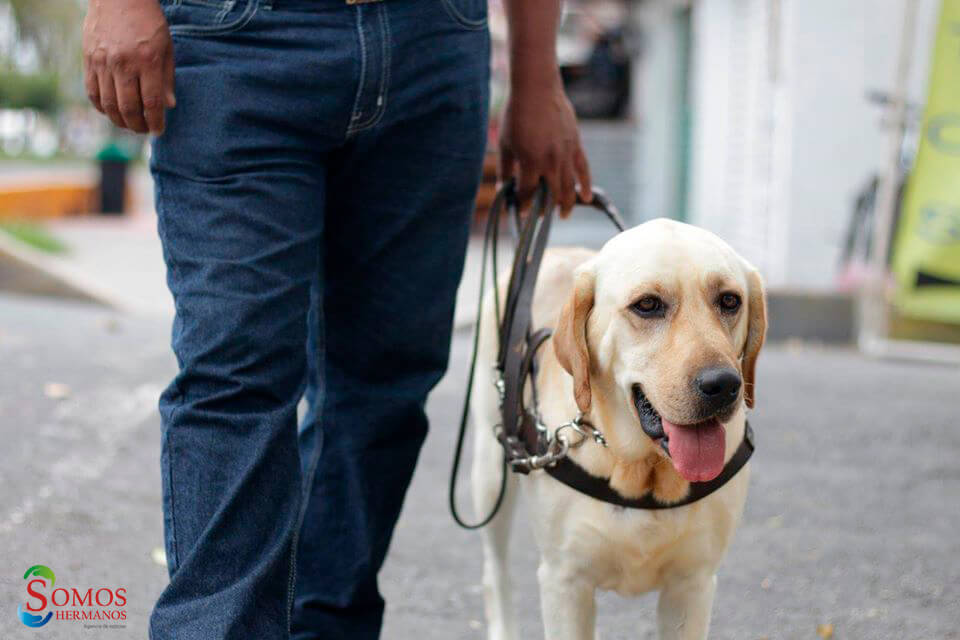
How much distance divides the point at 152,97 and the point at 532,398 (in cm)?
103

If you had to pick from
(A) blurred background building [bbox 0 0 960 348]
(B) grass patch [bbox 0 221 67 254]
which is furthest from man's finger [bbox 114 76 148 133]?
(B) grass patch [bbox 0 221 67 254]

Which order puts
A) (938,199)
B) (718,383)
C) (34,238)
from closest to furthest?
1. (718,383)
2. (938,199)
3. (34,238)

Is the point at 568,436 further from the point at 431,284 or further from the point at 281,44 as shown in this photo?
the point at 281,44

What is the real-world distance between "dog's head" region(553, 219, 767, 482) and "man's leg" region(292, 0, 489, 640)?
1.27 ft

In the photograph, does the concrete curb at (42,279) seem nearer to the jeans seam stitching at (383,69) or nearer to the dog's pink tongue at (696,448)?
the jeans seam stitching at (383,69)

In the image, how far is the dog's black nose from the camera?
2076 millimetres

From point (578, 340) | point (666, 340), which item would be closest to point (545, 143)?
point (578, 340)

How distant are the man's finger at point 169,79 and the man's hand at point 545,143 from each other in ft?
3.06

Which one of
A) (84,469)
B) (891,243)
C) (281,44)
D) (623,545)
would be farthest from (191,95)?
(891,243)

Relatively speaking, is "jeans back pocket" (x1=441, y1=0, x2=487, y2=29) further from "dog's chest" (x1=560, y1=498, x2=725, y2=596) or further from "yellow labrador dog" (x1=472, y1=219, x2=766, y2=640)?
"dog's chest" (x1=560, y1=498, x2=725, y2=596)

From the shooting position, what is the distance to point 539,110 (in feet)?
9.23

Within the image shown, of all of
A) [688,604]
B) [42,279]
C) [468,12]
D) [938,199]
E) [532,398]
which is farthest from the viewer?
[42,279]

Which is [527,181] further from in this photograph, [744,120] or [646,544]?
[744,120]

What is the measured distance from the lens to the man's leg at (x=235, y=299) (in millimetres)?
2115
